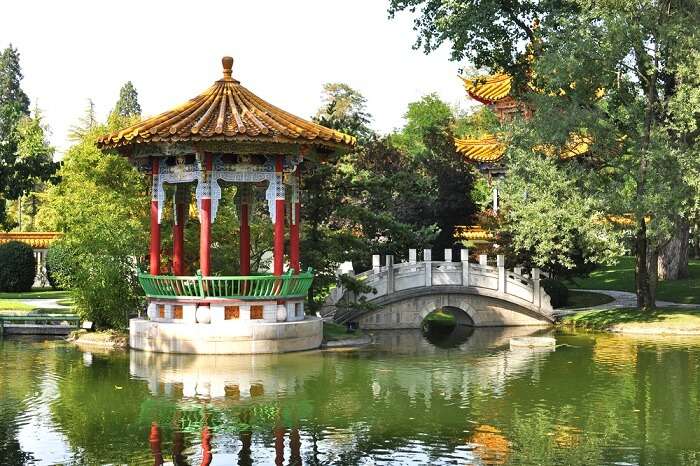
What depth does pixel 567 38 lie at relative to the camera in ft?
102

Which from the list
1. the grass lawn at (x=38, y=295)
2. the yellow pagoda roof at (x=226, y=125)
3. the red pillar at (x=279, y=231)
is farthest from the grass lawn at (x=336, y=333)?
the grass lawn at (x=38, y=295)

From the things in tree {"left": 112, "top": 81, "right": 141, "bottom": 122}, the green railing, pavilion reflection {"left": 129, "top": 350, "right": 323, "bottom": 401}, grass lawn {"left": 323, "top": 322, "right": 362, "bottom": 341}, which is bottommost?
pavilion reflection {"left": 129, "top": 350, "right": 323, "bottom": 401}

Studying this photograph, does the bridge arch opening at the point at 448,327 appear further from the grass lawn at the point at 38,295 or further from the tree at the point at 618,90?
the grass lawn at the point at 38,295

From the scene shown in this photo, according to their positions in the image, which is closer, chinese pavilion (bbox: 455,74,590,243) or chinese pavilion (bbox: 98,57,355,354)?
chinese pavilion (bbox: 98,57,355,354)

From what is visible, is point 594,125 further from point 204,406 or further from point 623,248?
point 204,406

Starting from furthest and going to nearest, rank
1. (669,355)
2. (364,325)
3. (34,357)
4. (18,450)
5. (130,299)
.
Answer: (364,325)
(130,299)
(669,355)
(34,357)
(18,450)

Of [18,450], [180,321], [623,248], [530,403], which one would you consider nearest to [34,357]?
[180,321]

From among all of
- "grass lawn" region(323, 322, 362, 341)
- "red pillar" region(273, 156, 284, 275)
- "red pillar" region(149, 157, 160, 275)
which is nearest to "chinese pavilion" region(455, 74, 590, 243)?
"grass lawn" region(323, 322, 362, 341)

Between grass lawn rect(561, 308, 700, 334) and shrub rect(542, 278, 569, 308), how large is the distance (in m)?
3.03

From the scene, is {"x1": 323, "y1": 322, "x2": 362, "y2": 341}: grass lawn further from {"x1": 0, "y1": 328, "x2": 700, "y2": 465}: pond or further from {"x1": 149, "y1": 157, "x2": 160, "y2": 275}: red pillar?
{"x1": 149, "y1": 157, "x2": 160, "y2": 275}: red pillar

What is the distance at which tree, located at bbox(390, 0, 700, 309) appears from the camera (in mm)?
30125

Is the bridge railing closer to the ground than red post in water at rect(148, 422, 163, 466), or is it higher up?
higher up

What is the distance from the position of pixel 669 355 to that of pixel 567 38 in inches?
415

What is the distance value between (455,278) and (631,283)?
47.3 feet
